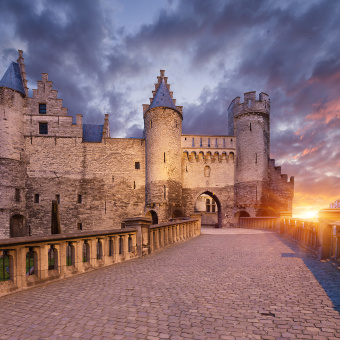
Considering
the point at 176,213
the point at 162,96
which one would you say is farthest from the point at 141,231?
the point at 162,96

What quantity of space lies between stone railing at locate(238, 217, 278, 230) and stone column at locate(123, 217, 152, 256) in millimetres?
13479

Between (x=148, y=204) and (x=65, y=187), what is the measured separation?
914 centimetres

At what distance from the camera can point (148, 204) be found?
23859mm

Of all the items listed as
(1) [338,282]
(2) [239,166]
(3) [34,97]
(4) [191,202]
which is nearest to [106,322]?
(1) [338,282]

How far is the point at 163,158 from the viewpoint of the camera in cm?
2372

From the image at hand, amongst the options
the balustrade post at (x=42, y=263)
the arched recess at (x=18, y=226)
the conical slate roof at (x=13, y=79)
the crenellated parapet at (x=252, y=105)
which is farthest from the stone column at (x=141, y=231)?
the conical slate roof at (x=13, y=79)

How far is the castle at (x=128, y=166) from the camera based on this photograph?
2309 cm

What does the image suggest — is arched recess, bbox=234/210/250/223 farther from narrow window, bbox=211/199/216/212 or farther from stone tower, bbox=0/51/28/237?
stone tower, bbox=0/51/28/237

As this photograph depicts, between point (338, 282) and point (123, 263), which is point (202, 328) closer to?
point (338, 282)

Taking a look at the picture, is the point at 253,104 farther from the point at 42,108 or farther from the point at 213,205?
the point at 42,108

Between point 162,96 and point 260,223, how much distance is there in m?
16.4

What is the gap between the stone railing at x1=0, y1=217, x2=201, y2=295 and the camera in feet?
13.8

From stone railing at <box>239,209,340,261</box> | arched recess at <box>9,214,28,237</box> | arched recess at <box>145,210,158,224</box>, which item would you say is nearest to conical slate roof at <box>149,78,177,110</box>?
arched recess at <box>145,210,158,224</box>

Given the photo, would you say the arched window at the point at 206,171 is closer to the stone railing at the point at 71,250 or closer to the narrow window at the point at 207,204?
the narrow window at the point at 207,204
